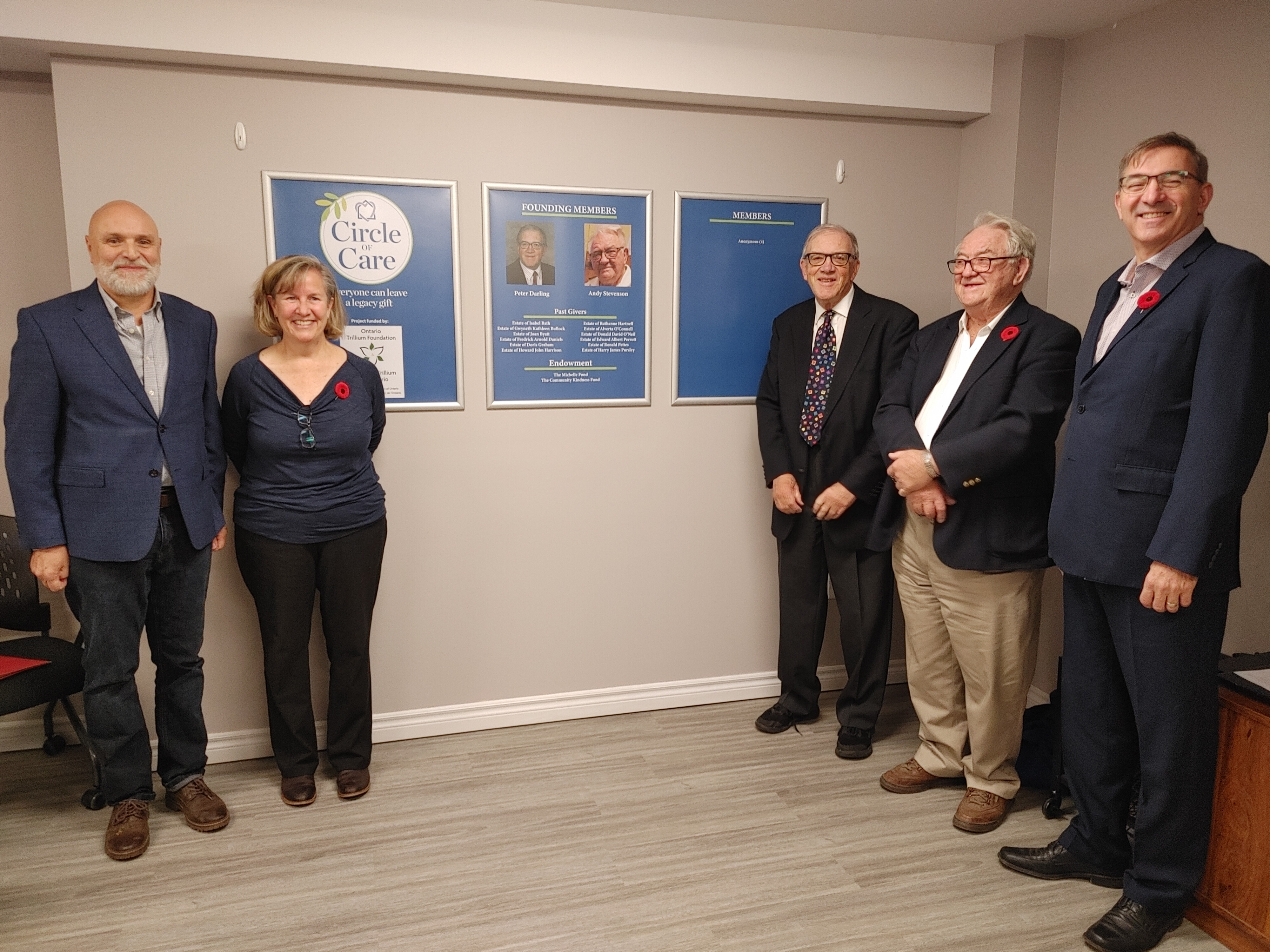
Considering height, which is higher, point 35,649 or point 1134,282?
point 1134,282

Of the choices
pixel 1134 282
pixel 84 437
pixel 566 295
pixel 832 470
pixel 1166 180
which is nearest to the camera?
pixel 1166 180

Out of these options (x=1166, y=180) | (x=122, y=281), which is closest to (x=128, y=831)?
(x=122, y=281)

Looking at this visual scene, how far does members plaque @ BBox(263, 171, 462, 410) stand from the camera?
2908mm

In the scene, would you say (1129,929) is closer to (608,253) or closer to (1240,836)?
(1240,836)

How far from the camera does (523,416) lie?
3.23 metres

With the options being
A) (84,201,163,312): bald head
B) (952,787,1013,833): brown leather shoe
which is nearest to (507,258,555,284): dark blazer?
(84,201,163,312): bald head

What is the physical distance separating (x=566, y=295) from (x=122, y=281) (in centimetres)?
142

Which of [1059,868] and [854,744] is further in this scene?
[854,744]

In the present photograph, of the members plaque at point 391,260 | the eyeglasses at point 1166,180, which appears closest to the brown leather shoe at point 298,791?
the members plaque at point 391,260

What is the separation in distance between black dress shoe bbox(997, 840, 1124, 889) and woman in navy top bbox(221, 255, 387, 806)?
2026mm

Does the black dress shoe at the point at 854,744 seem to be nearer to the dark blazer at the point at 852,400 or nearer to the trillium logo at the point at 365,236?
the dark blazer at the point at 852,400

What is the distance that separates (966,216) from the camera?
355 centimetres

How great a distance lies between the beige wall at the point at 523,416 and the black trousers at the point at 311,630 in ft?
1.03

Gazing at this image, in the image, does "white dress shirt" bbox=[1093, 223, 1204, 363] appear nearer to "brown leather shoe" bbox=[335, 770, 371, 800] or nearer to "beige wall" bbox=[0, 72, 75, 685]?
"brown leather shoe" bbox=[335, 770, 371, 800]
